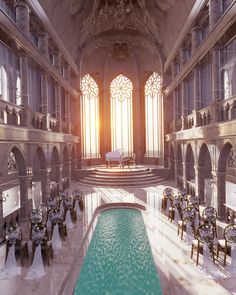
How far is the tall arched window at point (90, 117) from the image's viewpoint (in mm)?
30688

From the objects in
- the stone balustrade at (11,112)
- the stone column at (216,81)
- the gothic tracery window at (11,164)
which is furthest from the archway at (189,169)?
the gothic tracery window at (11,164)

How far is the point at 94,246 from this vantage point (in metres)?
10.1

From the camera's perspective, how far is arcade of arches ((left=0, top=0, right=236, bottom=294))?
12.7 m

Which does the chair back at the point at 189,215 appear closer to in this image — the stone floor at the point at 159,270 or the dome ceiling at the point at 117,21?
the stone floor at the point at 159,270

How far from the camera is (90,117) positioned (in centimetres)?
3133

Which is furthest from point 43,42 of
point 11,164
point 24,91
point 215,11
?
point 215,11

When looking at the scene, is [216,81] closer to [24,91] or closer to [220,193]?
[220,193]

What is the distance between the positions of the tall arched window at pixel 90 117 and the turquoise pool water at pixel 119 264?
1905 cm

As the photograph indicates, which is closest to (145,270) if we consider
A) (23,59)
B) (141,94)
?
(23,59)

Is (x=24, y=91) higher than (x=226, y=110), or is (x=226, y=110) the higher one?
(x=24, y=91)

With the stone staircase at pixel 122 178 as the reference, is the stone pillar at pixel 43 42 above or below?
above

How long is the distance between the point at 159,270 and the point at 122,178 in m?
15.1

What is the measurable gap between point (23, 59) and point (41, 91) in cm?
336

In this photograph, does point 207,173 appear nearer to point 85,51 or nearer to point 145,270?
point 145,270
